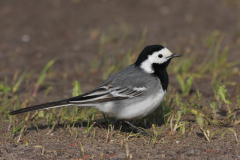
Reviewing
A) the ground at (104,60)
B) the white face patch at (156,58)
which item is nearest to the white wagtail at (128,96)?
the white face patch at (156,58)

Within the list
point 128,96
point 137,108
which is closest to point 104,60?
point 128,96

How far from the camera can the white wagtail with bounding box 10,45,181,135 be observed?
431cm

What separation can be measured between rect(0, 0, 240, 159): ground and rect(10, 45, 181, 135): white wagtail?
308mm

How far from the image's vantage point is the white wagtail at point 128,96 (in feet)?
14.1

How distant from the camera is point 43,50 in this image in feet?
27.4

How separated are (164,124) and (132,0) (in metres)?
6.93

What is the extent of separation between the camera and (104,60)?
7078 millimetres

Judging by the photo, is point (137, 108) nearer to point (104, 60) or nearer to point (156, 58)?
point (156, 58)

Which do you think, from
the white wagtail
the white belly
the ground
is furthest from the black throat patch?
the ground

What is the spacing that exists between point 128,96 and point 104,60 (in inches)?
110

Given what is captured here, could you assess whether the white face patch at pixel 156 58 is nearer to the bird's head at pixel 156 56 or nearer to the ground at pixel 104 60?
the bird's head at pixel 156 56

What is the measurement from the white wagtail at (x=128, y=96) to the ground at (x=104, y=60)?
1.01ft

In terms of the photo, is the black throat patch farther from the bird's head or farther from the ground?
the ground

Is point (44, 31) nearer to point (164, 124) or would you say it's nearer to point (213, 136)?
point (164, 124)
